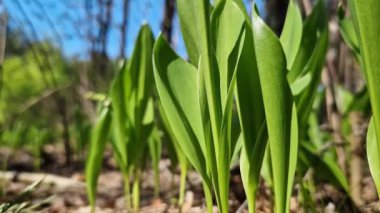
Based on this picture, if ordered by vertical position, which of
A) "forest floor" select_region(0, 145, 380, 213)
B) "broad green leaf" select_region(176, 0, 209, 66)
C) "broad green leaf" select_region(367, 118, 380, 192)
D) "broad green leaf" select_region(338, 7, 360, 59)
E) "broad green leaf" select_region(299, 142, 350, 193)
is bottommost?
"forest floor" select_region(0, 145, 380, 213)

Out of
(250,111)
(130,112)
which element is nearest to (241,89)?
(250,111)

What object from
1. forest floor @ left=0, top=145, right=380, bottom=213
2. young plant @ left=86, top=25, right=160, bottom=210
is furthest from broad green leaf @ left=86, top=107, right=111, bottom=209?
forest floor @ left=0, top=145, right=380, bottom=213

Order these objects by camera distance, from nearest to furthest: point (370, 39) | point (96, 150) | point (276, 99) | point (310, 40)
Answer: point (370, 39)
point (276, 99)
point (310, 40)
point (96, 150)

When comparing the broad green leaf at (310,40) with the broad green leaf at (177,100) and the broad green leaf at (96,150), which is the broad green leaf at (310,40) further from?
the broad green leaf at (96,150)

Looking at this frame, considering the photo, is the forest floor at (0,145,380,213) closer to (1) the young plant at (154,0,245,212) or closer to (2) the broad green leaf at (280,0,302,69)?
(1) the young plant at (154,0,245,212)

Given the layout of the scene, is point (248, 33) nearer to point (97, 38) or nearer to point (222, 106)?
point (222, 106)

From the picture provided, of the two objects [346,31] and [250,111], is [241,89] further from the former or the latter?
[346,31]

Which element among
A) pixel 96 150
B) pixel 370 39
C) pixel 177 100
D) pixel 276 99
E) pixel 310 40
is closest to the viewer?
pixel 370 39
